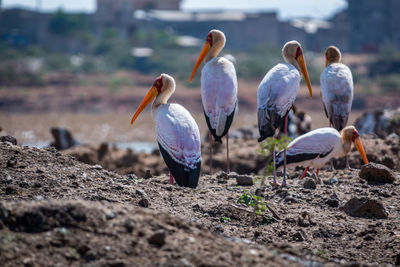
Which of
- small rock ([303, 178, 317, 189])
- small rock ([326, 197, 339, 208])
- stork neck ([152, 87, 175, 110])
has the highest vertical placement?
stork neck ([152, 87, 175, 110])

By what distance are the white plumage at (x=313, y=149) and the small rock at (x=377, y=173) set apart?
1.47 ft

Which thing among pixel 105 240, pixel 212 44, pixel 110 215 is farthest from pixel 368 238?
pixel 212 44

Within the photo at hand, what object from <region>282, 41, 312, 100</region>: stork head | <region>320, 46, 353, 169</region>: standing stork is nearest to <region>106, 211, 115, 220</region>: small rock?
<region>282, 41, 312, 100</region>: stork head

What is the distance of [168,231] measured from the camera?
13.3ft

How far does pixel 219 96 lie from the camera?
7523 mm

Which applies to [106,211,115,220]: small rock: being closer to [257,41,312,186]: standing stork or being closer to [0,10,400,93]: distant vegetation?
[257,41,312,186]: standing stork

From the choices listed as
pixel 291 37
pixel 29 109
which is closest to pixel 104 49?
pixel 291 37

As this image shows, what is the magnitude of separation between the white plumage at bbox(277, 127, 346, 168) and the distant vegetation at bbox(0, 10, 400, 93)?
22839 mm

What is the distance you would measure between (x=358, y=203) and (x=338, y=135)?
62.1 inches

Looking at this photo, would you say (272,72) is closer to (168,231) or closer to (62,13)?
(168,231)

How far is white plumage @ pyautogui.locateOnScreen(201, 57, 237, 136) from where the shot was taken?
753 centimetres

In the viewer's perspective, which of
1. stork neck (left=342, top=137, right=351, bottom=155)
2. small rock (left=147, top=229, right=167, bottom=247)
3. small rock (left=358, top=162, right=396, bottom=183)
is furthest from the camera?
stork neck (left=342, top=137, right=351, bottom=155)

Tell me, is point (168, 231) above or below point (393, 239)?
above

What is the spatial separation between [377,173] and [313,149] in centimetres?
73
